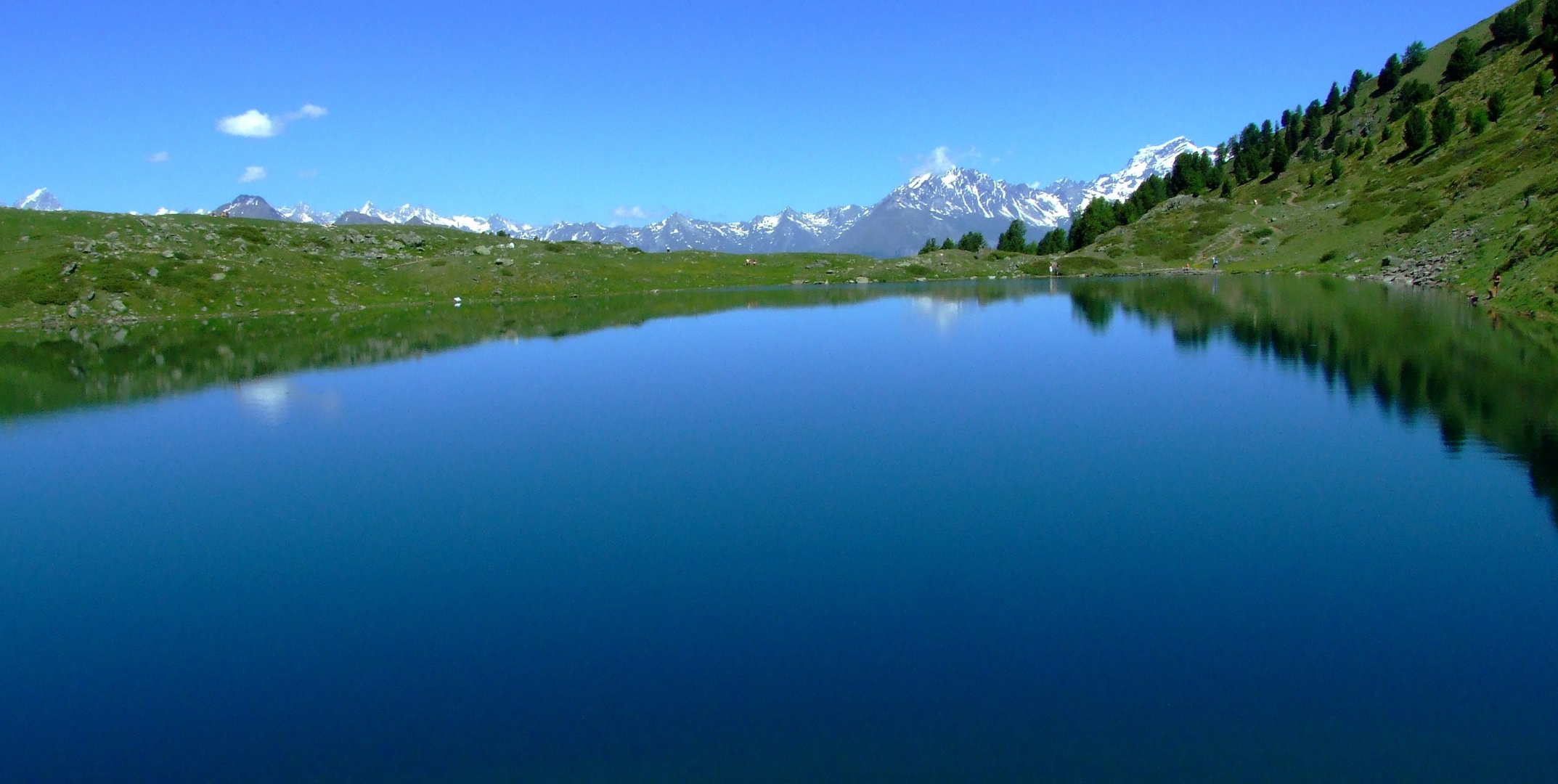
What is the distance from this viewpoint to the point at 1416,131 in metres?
141

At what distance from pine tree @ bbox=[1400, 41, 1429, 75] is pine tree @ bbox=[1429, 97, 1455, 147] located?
219 ft

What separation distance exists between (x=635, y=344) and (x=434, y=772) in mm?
54013

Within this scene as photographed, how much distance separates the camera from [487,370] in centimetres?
5178

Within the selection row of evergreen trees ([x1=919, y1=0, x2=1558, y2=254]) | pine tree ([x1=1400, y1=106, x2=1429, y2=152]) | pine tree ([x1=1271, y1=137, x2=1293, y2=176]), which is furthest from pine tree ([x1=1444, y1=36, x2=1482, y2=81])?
pine tree ([x1=1400, y1=106, x2=1429, y2=152])

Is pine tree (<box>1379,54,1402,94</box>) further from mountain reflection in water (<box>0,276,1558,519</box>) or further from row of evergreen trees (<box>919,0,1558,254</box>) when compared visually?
mountain reflection in water (<box>0,276,1558,519</box>)

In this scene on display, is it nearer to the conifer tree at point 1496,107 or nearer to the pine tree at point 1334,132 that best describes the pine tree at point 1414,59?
the pine tree at point 1334,132

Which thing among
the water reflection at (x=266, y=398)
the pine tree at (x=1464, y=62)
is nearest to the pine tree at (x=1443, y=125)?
the pine tree at (x=1464, y=62)

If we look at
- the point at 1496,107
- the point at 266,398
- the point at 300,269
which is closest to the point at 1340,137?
the point at 1496,107

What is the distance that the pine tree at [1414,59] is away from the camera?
639ft

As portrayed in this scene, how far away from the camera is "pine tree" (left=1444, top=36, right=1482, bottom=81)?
167000mm

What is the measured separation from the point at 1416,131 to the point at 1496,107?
34.5 feet

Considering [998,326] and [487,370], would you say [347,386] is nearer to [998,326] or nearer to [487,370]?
[487,370]

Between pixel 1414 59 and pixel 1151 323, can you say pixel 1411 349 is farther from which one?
pixel 1414 59

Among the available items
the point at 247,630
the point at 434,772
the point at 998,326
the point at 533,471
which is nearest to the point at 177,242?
the point at 998,326
